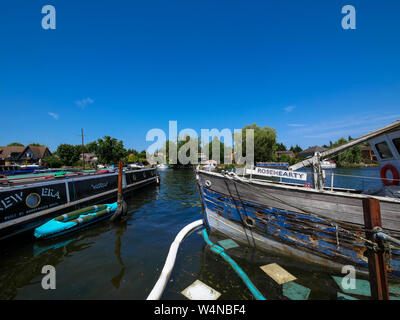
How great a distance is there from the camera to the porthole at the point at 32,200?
860 cm

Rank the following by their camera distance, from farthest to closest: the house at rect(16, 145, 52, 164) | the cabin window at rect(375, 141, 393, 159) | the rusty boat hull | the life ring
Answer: the house at rect(16, 145, 52, 164), the cabin window at rect(375, 141, 393, 159), the life ring, the rusty boat hull

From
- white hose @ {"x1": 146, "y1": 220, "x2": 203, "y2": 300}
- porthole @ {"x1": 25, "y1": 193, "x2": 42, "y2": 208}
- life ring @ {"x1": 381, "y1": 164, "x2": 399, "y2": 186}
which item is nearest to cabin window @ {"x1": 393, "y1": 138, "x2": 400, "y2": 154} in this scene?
life ring @ {"x1": 381, "y1": 164, "x2": 399, "y2": 186}

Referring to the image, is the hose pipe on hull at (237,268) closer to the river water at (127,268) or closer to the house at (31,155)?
the river water at (127,268)

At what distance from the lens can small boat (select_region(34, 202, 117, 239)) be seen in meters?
8.00

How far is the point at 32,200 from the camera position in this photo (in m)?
8.81

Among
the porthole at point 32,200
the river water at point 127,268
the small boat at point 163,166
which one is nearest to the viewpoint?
the river water at point 127,268

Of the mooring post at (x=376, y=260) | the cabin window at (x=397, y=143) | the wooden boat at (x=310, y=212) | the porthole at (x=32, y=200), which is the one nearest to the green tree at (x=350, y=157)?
the cabin window at (x=397, y=143)

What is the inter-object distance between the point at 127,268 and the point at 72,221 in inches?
204

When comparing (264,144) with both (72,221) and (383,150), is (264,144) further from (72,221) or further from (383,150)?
(72,221)

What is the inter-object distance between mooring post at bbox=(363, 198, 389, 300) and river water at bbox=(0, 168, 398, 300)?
1.78 metres

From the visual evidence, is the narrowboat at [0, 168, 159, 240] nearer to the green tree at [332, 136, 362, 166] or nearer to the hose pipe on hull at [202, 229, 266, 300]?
the hose pipe on hull at [202, 229, 266, 300]

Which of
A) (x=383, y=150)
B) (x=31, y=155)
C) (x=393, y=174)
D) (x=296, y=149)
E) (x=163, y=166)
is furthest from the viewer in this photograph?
(x=296, y=149)

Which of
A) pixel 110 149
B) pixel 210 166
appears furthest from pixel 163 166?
pixel 210 166
